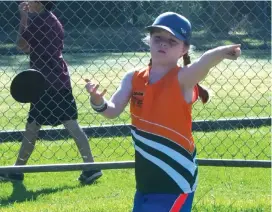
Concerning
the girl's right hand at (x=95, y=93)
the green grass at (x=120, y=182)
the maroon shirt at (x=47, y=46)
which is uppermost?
the girl's right hand at (x=95, y=93)

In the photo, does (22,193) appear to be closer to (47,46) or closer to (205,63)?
(47,46)

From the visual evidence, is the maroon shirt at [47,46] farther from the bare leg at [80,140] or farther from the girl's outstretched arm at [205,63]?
the girl's outstretched arm at [205,63]

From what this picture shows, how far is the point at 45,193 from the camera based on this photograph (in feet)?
20.0

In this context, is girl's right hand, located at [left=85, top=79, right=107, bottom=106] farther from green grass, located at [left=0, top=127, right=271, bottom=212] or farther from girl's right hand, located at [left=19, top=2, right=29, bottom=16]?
girl's right hand, located at [left=19, top=2, right=29, bottom=16]

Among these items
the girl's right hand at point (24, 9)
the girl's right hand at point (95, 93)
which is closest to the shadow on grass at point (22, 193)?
the girl's right hand at point (24, 9)

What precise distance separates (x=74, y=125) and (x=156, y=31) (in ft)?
9.47

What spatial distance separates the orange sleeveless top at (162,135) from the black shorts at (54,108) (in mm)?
2652

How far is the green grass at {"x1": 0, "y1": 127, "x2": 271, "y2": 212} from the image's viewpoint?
535 cm

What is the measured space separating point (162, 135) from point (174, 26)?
1.66 ft

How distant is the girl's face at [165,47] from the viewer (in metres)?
3.57

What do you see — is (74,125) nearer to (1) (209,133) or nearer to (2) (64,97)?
(2) (64,97)

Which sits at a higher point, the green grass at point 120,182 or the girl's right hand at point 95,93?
the girl's right hand at point 95,93

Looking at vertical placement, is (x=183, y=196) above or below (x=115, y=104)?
below

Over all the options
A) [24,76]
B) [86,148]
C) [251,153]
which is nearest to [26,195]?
[86,148]
